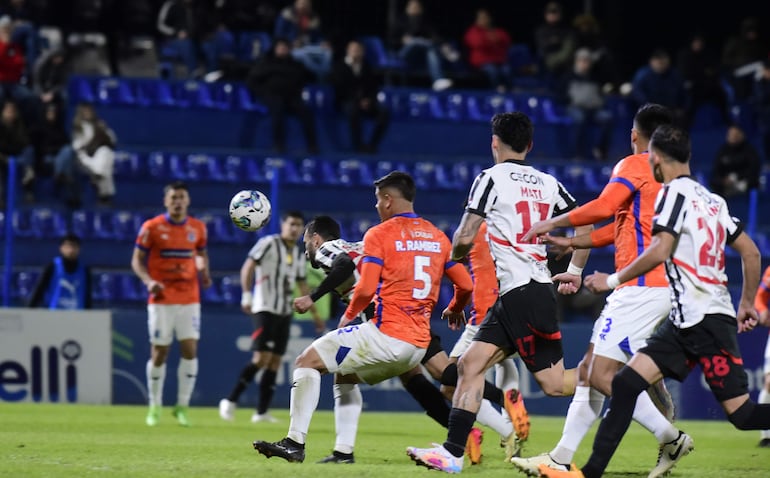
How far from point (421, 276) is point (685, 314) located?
2007mm

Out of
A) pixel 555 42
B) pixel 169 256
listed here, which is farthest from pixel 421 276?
pixel 555 42

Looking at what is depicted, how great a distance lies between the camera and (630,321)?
7.61 metres

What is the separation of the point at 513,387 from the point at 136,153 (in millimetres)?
11206

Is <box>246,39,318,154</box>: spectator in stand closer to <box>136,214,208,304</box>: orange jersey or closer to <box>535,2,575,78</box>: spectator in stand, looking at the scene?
<box>535,2,575,78</box>: spectator in stand

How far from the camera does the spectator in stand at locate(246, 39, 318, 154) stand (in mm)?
19766

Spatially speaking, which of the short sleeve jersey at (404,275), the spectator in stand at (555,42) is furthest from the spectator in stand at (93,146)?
the short sleeve jersey at (404,275)

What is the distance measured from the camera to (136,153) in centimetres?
1948

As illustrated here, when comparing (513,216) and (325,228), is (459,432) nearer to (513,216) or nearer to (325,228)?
(513,216)

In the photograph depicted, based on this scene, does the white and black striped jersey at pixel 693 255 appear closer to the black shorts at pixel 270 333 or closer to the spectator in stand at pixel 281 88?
the black shorts at pixel 270 333

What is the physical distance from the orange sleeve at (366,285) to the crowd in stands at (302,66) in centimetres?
1134

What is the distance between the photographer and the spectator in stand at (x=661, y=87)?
21.5m

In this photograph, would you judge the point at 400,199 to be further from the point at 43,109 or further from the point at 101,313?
the point at 43,109

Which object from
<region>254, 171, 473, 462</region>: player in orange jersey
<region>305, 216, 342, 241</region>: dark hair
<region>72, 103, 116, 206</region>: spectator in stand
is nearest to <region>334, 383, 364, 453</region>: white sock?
<region>254, 171, 473, 462</region>: player in orange jersey

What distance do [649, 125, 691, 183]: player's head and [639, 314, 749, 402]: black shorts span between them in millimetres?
797
